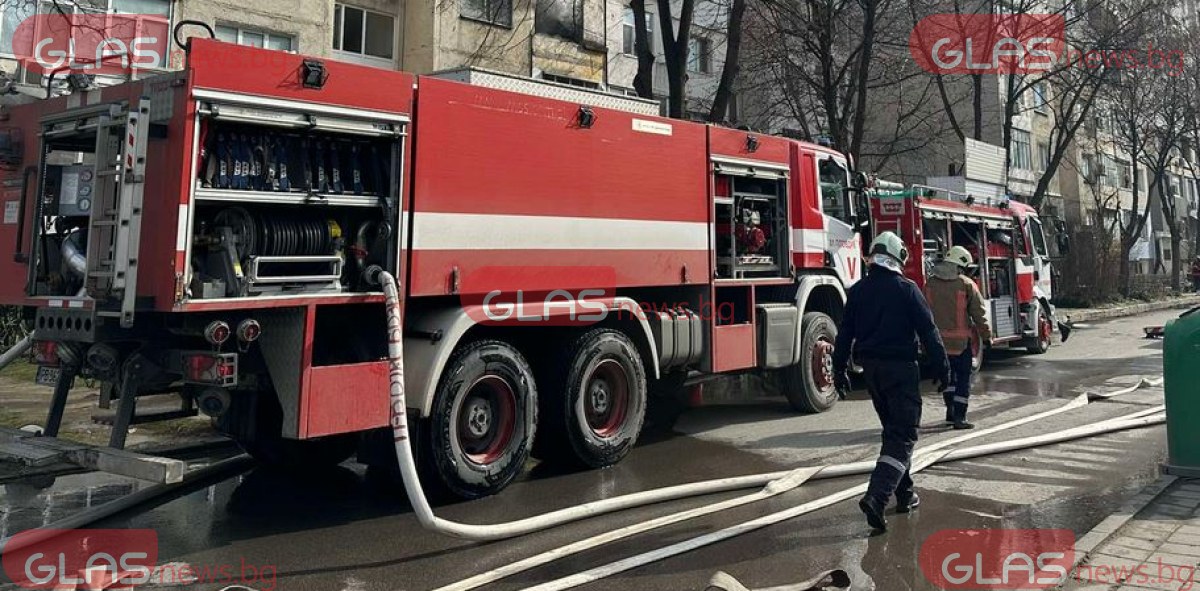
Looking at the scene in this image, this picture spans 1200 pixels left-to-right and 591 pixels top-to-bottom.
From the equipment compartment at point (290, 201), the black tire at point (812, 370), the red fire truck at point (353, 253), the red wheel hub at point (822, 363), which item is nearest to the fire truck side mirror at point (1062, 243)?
the black tire at point (812, 370)

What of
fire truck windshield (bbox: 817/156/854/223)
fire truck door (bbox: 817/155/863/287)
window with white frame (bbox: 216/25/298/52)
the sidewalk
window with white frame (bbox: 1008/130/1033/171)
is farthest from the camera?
window with white frame (bbox: 1008/130/1033/171)

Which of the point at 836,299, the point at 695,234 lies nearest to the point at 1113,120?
the point at 836,299

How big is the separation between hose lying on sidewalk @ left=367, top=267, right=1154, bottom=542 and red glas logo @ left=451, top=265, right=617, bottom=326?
69cm

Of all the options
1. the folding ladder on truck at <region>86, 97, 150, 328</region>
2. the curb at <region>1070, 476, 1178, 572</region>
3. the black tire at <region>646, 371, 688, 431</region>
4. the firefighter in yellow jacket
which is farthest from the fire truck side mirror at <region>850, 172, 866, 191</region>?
the folding ladder on truck at <region>86, 97, 150, 328</region>

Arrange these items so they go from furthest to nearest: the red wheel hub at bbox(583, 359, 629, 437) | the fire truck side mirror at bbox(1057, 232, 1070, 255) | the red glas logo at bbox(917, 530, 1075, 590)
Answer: the fire truck side mirror at bbox(1057, 232, 1070, 255), the red wheel hub at bbox(583, 359, 629, 437), the red glas logo at bbox(917, 530, 1075, 590)

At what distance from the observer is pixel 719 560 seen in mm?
4621

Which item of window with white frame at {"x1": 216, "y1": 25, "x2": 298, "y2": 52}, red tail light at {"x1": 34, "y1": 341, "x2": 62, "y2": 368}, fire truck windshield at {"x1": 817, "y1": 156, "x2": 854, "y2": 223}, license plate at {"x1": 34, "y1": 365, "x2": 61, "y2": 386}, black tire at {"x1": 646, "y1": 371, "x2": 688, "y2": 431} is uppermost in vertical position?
window with white frame at {"x1": 216, "y1": 25, "x2": 298, "y2": 52}

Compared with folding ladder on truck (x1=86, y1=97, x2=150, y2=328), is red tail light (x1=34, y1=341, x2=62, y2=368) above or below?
below

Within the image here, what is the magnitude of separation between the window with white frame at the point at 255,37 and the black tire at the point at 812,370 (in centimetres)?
1369

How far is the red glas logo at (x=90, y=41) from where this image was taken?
49.0ft

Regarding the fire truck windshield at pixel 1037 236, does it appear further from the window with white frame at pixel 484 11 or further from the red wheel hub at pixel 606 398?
the window with white frame at pixel 484 11

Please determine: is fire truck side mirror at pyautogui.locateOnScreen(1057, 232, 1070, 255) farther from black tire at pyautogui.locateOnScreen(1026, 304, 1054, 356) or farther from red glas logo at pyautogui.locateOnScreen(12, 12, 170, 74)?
red glas logo at pyautogui.locateOnScreen(12, 12, 170, 74)

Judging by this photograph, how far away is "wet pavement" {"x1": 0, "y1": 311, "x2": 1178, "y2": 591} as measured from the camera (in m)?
4.51

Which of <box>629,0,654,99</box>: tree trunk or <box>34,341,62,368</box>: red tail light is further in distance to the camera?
<box>629,0,654,99</box>: tree trunk
